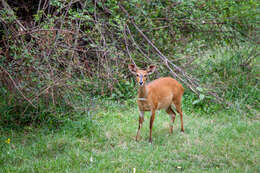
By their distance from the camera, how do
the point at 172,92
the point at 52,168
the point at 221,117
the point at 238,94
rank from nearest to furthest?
the point at 52,168 → the point at 172,92 → the point at 221,117 → the point at 238,94

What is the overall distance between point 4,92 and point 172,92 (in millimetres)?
3148

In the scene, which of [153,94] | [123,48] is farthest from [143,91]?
[123,48]

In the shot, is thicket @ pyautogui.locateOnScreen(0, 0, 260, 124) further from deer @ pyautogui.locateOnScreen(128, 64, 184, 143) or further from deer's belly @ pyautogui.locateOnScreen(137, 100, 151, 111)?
deer's belly @ pyautogui.locateOnScreen(137, 100, 151, 111)

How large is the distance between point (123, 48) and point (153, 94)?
2.14 meters

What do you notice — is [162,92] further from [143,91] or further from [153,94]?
[143,91]

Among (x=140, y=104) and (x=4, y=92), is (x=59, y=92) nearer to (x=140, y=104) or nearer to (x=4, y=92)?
(x=4, y=92)

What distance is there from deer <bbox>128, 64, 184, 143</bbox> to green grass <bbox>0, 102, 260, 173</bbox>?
1.27 ft

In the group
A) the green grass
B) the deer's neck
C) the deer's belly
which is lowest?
the green grass

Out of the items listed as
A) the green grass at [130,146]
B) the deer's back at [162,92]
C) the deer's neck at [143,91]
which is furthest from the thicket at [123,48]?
the deer's neck at [143,91]

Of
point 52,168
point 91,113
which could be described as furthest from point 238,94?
point 52,168

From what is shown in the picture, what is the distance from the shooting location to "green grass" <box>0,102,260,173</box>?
5.27m

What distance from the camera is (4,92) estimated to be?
6.29 m

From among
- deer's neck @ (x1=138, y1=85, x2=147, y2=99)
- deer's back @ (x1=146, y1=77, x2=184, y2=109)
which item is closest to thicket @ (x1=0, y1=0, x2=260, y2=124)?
deer's back @ (x1=146, y1=77, x2=184, y2=109)

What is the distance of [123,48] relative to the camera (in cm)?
850
